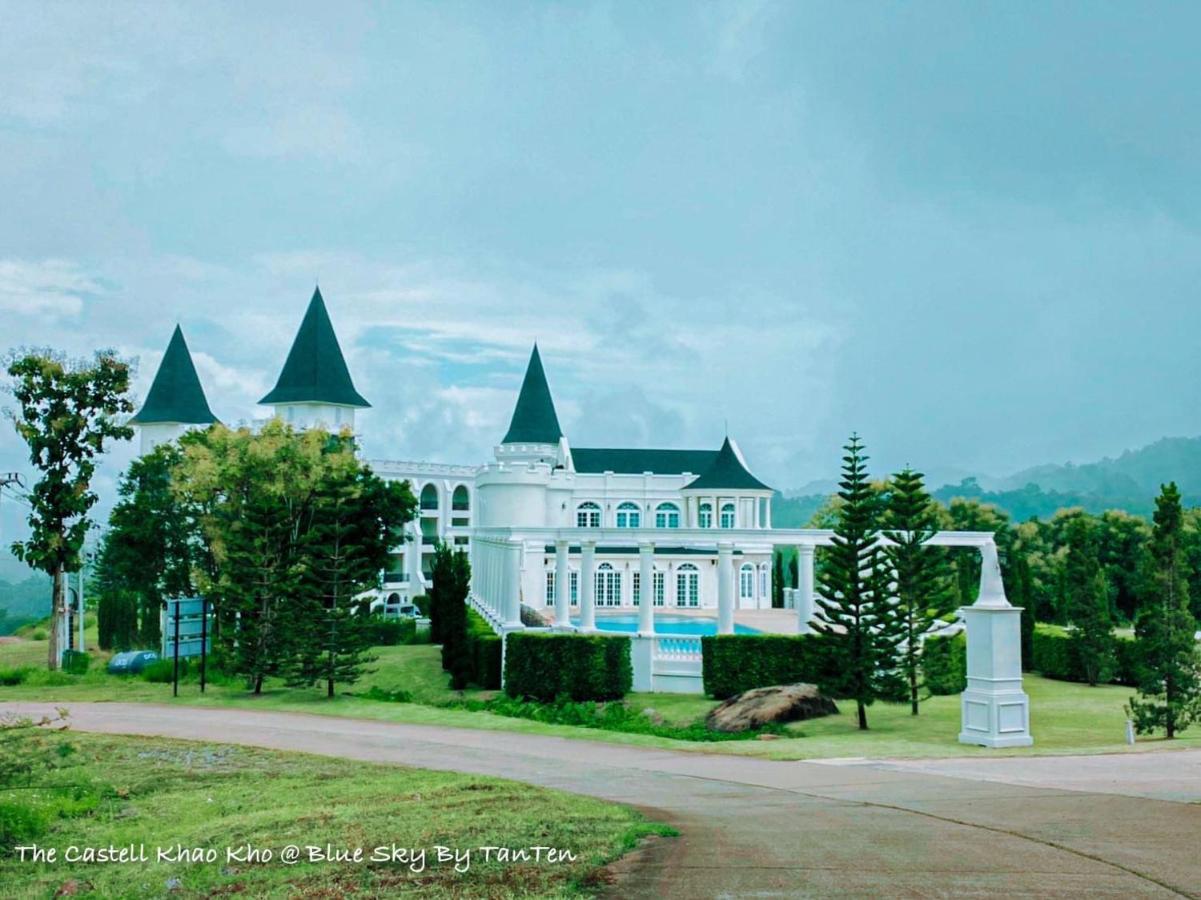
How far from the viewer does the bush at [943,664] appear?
22.7 m

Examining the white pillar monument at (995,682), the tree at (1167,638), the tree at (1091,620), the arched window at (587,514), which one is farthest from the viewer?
the arched window at (587,514)

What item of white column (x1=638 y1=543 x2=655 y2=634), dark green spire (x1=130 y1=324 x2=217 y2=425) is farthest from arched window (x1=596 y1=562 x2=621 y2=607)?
dark green spire (x1=130 y1=324 x2=217 y2=425)

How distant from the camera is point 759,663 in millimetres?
25641

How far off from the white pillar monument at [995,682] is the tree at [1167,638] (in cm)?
223

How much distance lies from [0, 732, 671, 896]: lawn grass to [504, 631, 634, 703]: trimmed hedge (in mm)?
11666

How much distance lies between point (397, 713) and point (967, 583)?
28.8 meters

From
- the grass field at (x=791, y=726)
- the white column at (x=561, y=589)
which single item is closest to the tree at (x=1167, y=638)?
the grass field at (x=791, y=726)

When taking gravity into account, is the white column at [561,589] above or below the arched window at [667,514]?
below

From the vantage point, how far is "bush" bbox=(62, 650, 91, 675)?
98.6ft

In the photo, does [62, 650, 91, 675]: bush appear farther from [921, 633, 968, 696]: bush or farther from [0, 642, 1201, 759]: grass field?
[921, 633, 968, 696]: bush

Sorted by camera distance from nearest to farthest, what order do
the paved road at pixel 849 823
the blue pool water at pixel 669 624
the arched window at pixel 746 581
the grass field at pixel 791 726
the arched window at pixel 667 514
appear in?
the paved road at pixel 849 823
the grass field at pixel 791 726
the blue pool water at pixel 669 624
the arched window at pixel 746 581
the arched window at pixel 667 514

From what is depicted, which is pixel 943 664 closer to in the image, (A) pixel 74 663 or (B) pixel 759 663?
(B) pixel 759 663

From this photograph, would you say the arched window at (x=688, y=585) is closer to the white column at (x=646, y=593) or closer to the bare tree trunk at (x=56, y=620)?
the white column at (x=646, y=593)

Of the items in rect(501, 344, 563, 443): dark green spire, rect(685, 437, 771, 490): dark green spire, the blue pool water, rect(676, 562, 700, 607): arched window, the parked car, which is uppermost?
rect(501, 344, 563, 443): dark green spire
